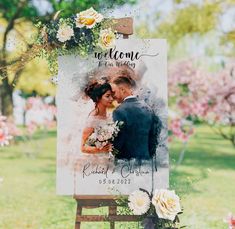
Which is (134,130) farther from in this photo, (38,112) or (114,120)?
(38,112)

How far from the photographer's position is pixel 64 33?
3.95m

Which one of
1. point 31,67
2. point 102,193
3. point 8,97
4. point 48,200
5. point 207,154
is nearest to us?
point 102,193

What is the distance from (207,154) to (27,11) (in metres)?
7.23

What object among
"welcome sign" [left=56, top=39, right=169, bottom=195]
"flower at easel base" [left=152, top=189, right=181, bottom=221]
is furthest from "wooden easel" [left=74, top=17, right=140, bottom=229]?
"flower at easel base" [left=152, top=189, right=181, bottom=221]

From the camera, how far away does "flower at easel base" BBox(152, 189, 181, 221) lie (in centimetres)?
365

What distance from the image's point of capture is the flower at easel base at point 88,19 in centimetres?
394

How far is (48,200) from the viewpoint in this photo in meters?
8.45

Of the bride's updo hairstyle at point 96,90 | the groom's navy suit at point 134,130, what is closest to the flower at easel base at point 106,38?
the bride's updo hairstyle at point 96,90

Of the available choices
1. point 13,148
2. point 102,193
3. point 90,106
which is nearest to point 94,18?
point 90,106

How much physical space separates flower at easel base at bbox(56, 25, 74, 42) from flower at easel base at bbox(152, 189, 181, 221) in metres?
1.22

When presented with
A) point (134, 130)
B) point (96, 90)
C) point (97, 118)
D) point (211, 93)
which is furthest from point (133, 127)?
point (211, 93)

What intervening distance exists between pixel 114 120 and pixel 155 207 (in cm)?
66

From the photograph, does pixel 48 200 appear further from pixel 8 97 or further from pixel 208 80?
pixel 8 97

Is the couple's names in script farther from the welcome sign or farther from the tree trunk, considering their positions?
the tree trunk
